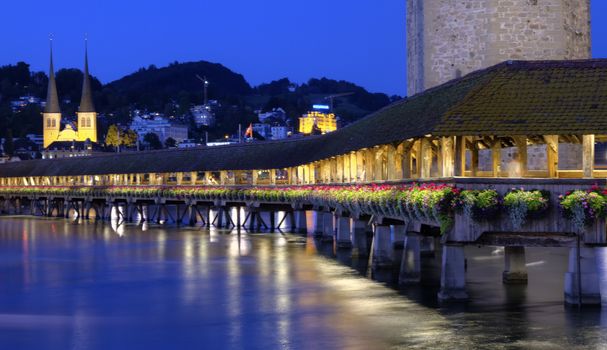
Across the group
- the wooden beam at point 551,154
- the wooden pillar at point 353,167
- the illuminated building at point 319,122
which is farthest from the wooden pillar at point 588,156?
the illuminated building at point 319,122

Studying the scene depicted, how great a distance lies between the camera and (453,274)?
28656 mm

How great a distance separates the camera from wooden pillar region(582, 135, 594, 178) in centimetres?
2730

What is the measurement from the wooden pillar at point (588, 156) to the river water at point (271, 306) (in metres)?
3.51

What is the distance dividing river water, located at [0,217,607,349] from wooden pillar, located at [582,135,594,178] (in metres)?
3.51

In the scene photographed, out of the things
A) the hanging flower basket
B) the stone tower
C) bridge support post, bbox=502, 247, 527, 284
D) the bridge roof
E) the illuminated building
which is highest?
the illuminated building

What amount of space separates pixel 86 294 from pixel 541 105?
17.1 metres

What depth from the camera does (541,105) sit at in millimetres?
28359

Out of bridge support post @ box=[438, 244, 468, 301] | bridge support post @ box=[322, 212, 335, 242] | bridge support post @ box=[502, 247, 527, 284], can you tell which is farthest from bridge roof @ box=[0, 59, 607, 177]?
bridge support post @ box=[322, 212, 335, 242]

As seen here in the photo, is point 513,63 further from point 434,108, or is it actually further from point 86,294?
point 86,294

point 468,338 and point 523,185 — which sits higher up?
point 523,185

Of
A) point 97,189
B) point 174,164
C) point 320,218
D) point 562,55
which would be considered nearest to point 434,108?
point 562,55

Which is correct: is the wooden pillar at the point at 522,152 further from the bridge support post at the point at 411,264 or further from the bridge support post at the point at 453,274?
the bridge support post at the point at 411,264

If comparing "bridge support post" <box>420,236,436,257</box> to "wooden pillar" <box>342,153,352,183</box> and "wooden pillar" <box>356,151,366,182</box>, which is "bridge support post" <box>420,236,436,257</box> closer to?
"wooden pillar" <box>356,151,366,182</box>

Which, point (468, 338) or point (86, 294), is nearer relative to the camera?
point (468, 338)
